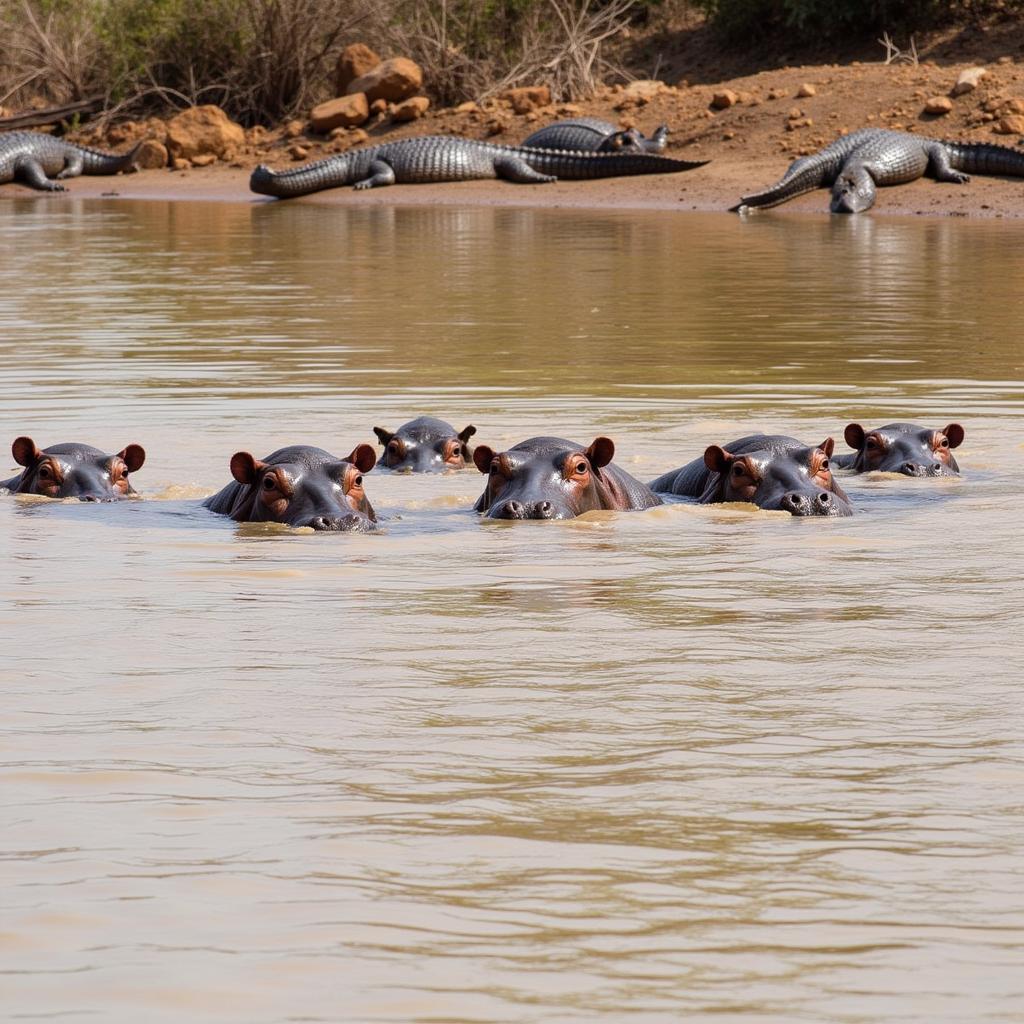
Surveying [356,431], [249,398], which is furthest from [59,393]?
[356,431]

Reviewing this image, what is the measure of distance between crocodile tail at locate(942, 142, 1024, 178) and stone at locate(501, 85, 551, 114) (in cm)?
877

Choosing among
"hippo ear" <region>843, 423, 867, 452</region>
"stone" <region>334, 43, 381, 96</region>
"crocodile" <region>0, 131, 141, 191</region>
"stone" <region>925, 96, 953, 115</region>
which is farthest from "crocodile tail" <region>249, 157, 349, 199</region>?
"hippo ear" <region>843, 423, 867, 452</region>

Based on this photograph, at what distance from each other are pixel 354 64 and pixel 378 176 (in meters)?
5.53

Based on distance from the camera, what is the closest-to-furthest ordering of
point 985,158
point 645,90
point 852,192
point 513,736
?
point 513,736 → point 852,192 → point 985,158 → point 645,90

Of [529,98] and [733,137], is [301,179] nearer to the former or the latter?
[529,98]

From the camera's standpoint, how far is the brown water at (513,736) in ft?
10.1

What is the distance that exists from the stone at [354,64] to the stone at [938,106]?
10.6 metres

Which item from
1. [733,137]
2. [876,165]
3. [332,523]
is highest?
[733,137]

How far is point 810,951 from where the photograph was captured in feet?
10.3

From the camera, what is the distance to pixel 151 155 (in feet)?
112

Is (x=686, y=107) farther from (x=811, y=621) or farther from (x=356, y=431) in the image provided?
(x=811, y=621)

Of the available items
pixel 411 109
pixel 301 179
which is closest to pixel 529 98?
pixel 411 109

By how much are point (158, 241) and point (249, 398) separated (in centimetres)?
1263

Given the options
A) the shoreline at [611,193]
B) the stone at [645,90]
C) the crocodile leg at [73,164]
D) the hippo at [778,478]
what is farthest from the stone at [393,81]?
the hippo at [778,478]
